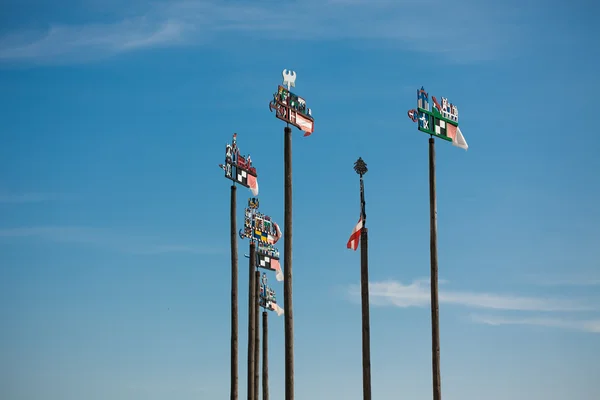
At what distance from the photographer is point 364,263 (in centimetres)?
2412

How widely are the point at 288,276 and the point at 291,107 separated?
4.68 metres

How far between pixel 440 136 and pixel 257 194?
A: 706 centimetres

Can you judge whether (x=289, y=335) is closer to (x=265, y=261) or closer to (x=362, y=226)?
(x=362, y=226)

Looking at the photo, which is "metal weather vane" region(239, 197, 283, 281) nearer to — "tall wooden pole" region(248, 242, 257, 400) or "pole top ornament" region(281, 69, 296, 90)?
"tall wooden pole" region(248, 242, 257, 400)

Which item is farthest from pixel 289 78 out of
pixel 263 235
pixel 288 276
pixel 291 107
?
pixel 263 235

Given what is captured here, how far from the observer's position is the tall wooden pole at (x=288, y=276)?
22.9m

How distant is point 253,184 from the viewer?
31438 millimetres

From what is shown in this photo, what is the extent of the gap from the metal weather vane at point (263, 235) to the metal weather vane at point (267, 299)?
10.5ft

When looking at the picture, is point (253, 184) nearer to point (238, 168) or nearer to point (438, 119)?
point (238, 168)

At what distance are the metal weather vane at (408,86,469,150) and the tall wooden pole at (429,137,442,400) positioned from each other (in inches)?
19.4

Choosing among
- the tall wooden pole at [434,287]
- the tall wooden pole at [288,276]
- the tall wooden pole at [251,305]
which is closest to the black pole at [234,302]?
the tall wooden pole at [251,305]

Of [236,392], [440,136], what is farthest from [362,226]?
[236,392]

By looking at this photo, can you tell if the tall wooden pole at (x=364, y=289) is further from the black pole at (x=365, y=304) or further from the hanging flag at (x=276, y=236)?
the hanging flag at (x=276, y=236)

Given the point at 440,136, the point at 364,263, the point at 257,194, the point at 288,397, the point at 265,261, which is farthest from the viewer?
the point at 265,261
